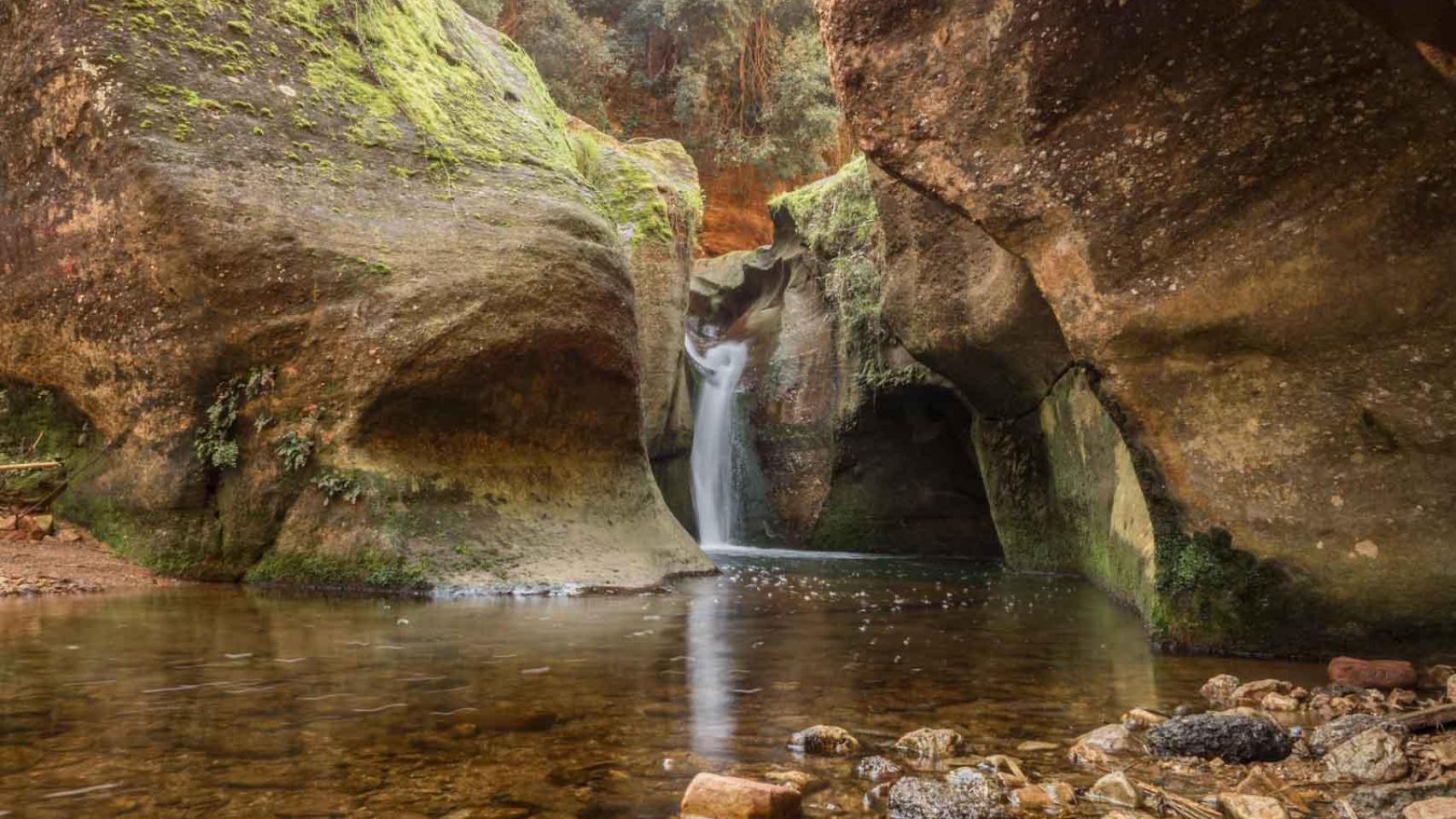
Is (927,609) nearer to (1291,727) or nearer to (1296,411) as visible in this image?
(1296,411)

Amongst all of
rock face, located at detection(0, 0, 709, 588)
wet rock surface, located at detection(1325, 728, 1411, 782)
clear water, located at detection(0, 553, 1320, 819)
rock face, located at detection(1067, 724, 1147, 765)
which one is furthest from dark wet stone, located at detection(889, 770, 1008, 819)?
rock face, located at detection(0, 0, 709, 588)

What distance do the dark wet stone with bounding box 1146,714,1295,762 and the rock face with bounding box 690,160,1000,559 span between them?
9.98m

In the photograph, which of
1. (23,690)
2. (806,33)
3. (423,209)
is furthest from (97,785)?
(806,33)

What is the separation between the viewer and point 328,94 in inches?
399

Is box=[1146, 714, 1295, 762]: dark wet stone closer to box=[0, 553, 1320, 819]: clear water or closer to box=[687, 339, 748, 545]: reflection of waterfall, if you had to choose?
box=[0, 553, 1320, 819]: clear water

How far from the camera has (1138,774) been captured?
332 cm

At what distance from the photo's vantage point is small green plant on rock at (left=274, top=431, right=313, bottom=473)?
886 centimetres

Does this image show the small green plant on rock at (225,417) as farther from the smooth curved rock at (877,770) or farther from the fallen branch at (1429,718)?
the fallen branch at (1429,718)

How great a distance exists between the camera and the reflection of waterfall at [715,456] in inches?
692

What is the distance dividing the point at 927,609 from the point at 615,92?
2433cm

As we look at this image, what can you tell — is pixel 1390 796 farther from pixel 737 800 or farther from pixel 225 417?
pixel 225 417

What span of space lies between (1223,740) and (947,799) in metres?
1.17

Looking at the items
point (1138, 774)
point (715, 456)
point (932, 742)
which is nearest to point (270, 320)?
point (932, 742)

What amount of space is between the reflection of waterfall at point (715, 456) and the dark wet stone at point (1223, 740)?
1392cm
